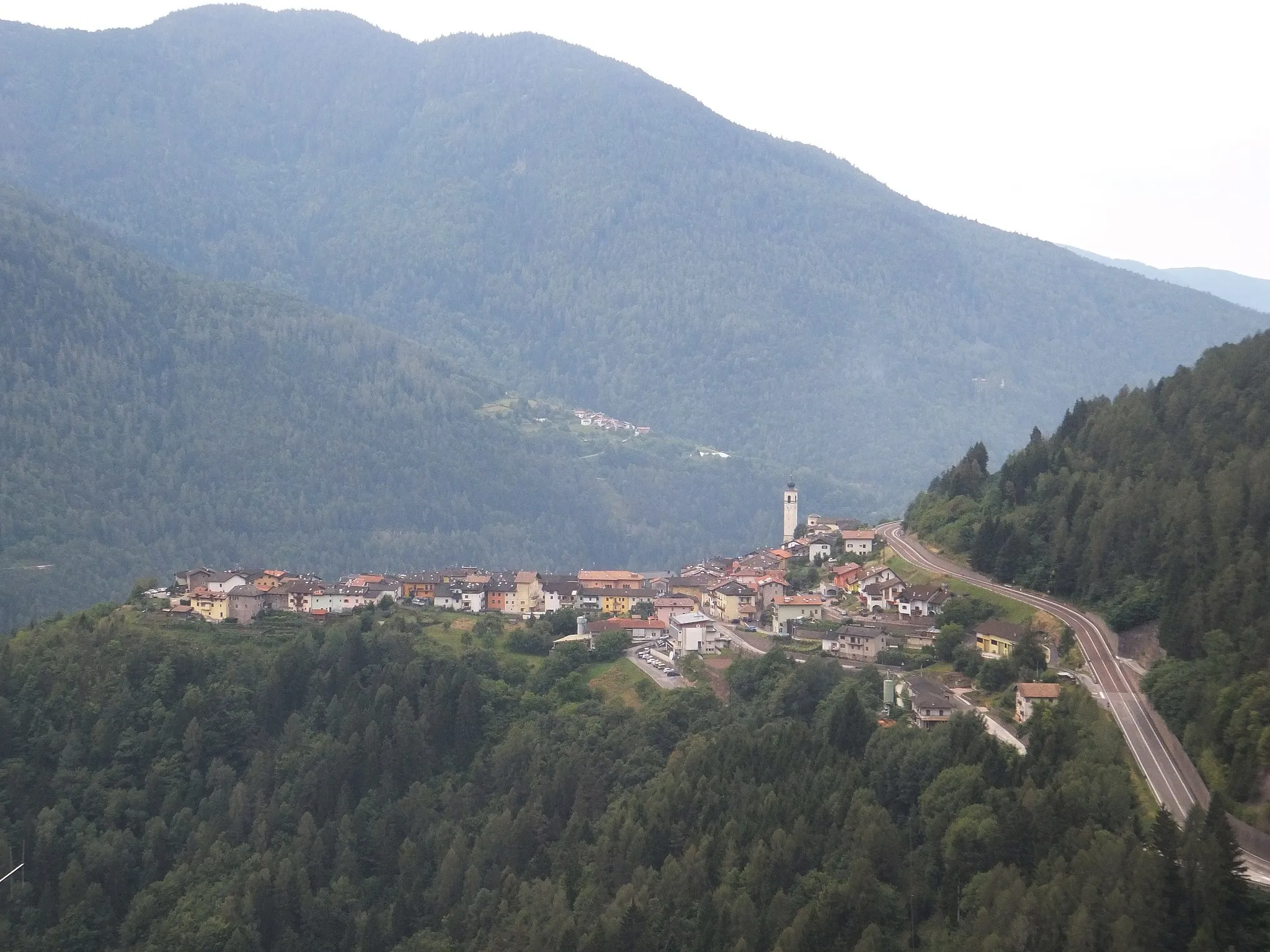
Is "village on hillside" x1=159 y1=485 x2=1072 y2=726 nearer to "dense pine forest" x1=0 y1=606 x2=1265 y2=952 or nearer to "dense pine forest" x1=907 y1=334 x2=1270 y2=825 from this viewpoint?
"dense pine forest" x1=0 y1=606 x2=1265 y2=952

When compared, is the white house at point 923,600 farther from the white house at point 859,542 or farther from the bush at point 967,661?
the white house at point 859,542

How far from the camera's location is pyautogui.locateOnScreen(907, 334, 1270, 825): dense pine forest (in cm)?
5447

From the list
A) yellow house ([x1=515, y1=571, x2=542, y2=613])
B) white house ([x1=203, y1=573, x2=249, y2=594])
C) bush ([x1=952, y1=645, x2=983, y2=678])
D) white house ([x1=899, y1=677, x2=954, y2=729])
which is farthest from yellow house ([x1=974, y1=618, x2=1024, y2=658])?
white house ([x1=203, y1=573, x2=249, y2=594])

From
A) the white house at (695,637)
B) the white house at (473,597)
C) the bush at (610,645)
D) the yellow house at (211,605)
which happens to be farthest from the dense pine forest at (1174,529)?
the yellow house at (211,605)

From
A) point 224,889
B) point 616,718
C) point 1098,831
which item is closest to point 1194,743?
point 1098,831

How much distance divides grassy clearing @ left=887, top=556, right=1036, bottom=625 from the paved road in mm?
624

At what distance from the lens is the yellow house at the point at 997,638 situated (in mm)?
69125

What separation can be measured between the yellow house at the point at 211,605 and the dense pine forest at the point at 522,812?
2.75m

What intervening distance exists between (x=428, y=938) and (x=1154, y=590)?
33.3 meters

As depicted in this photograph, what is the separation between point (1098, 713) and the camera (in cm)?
5778

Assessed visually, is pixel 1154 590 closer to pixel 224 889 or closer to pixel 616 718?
pixel 616 718

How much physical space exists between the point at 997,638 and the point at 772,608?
20.9 metres

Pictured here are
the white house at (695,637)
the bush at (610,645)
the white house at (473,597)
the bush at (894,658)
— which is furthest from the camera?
the white house at (473,597)

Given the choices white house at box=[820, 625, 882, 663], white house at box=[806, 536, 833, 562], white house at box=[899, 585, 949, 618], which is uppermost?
white house at box=[899, 585, 949, 618]
